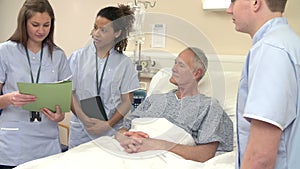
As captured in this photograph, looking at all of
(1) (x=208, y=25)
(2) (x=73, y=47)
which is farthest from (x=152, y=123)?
(2) (x=73, y=47)

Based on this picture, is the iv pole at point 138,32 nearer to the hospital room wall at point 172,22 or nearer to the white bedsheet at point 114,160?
the hospital room wall at point 172,22

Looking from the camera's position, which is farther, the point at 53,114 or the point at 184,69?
the point at 184,69

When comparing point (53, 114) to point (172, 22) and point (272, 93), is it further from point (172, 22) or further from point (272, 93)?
point (272, 93)

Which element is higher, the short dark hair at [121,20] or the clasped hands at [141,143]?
the short dark hair at [121,20]

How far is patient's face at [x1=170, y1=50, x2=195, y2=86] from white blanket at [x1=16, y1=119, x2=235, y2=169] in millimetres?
243

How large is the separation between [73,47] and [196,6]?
119 cm

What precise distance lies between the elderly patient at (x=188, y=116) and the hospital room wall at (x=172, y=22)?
7.6 inches

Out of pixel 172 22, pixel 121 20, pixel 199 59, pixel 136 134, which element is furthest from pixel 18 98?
pixel 172 22

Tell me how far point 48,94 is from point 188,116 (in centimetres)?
69

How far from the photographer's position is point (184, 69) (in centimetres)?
179

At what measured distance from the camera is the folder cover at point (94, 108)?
191cm

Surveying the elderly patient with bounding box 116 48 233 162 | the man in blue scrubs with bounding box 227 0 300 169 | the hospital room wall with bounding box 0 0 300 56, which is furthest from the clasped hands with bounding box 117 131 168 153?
the man in blue scrubs with bounding box 227 0 300 169

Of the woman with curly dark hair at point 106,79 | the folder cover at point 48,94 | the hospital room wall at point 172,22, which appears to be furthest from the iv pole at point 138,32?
the folder cover at point 48,94

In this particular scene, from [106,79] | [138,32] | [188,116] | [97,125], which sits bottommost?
[97,125]
